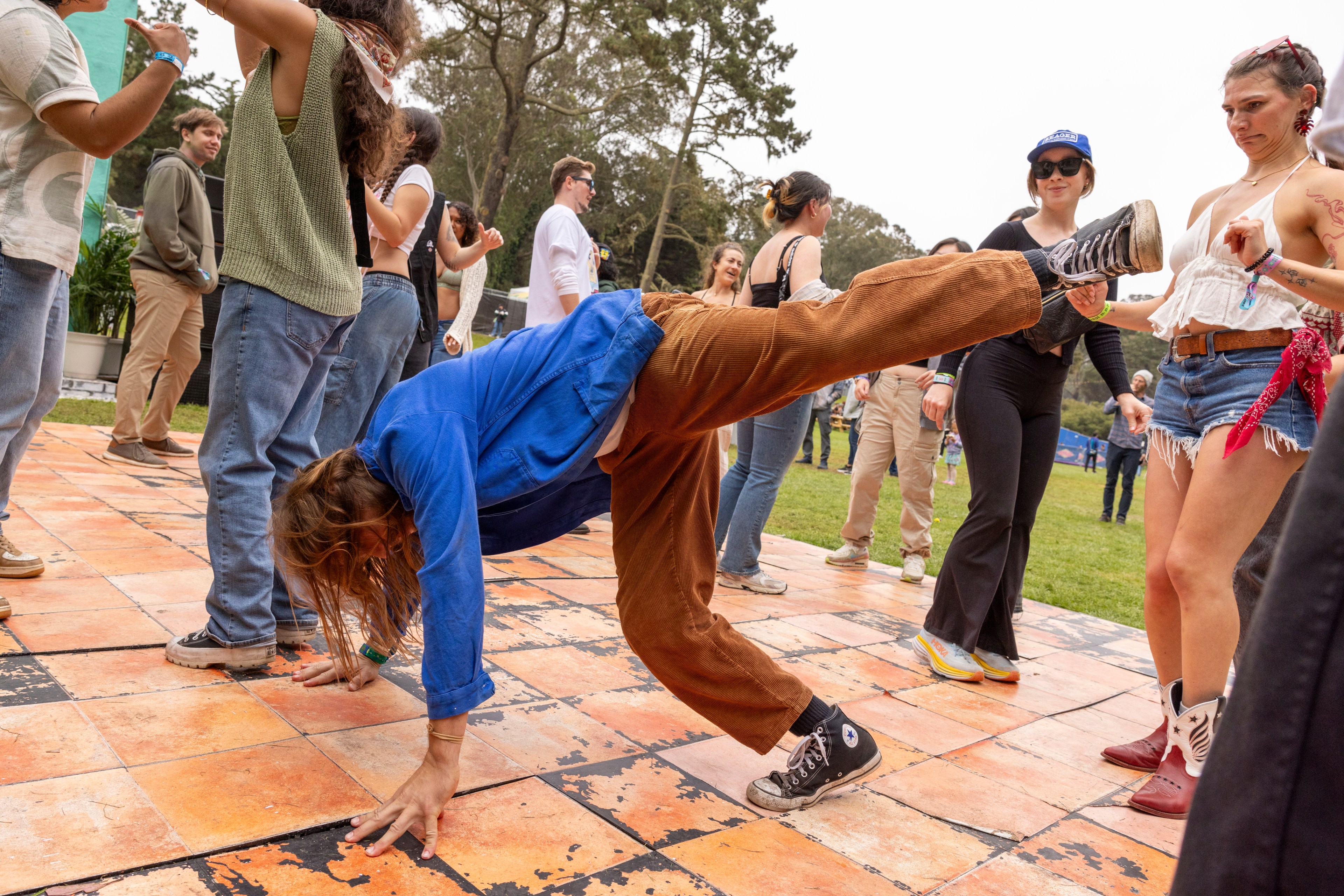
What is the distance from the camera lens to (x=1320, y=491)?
20.9 inches

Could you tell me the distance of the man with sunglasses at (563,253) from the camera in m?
4.75

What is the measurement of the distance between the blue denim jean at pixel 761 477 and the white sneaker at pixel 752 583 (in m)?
0.03

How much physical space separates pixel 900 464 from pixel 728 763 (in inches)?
148

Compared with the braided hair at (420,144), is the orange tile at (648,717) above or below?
below

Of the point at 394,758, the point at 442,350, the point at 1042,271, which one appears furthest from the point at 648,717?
the point at 442,350

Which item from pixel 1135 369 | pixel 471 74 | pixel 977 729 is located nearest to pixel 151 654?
pixel 977 729

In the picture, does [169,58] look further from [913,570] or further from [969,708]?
[913,570]

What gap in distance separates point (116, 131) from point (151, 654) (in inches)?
58.0

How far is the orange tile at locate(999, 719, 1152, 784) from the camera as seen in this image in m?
2.66

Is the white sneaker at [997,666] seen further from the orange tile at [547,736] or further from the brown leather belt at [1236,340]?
the orange tile at [547,736]

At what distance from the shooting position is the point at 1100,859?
6.73ft

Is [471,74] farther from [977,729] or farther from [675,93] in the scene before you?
[977,729]

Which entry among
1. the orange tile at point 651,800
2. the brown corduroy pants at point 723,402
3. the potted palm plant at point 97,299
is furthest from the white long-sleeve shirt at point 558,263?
the potted palm plant at point 97,299

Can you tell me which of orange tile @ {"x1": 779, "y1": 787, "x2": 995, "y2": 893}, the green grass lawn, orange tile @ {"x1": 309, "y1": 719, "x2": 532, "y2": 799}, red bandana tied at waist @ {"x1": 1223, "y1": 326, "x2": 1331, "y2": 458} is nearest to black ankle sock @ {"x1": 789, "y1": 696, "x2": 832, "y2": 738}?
orange tile @ {"x1": 779, "y1": 787, "x2": 995, "y2": 893}
